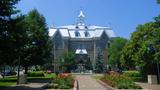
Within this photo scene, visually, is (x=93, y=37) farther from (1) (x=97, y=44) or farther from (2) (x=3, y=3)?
(2) (x=3, y=3)

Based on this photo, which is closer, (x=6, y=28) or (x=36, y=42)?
(x=6, y=28)

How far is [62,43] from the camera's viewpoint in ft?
474

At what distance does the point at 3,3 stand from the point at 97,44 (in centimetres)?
11670

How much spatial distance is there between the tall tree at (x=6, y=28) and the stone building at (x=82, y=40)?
359 ft

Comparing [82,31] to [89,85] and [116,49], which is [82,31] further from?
[89,85]

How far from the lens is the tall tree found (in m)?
30.2

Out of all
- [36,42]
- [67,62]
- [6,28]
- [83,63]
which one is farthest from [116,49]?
[6,28]

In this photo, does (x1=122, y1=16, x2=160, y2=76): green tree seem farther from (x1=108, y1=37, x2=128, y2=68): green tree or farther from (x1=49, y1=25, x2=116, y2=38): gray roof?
(x1=49, y1=25, x2=116, y2=38): gray roof

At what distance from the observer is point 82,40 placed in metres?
146

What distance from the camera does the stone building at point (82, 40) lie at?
5650 inches

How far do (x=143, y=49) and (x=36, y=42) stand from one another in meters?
16.3

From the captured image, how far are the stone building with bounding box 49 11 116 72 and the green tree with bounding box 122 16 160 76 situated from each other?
87.7 m

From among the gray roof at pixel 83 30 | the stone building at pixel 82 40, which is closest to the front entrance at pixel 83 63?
the stone building at pixel 82 40

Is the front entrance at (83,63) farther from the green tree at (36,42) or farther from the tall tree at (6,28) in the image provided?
the tall tree at (6,28)
